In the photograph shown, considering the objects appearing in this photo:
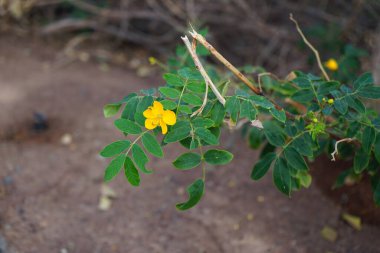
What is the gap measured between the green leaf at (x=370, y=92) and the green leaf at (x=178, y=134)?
2.11 feet

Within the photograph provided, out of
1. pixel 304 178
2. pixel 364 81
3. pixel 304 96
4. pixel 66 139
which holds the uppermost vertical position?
pixel 364 81

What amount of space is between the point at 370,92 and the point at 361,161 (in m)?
0.26

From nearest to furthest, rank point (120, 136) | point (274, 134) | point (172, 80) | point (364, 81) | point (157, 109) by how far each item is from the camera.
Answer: point (157, 109)
point (172, 80)
point (364, 81)
point (274, 134)
point (120, 136)

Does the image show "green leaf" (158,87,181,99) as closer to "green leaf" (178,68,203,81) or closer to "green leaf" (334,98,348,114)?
"green leaf" (178,68,203,81)

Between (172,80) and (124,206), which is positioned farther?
(124,206)

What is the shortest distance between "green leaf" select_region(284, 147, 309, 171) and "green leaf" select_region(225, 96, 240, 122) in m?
0.28

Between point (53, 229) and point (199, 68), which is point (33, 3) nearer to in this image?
point (53, 229)

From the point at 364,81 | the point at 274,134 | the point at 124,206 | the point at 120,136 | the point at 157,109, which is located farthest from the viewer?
the point at 120,136

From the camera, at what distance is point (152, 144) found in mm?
1381

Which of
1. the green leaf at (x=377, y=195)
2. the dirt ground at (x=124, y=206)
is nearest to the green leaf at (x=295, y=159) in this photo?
the green leaf at (x=377, y=195)

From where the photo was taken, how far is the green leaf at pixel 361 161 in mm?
1544

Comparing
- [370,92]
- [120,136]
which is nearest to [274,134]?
[370,92]

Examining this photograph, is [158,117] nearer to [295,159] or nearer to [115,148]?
[115,148]

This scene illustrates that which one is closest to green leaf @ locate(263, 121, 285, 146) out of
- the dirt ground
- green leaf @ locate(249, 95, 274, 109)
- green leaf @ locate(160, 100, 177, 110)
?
green leaf @ locate(249, 95, 274, 109)
